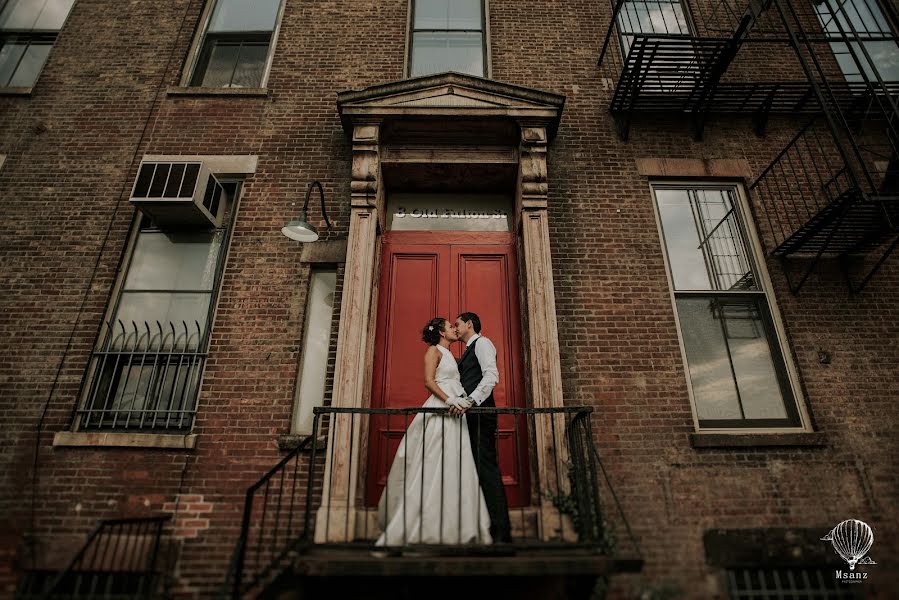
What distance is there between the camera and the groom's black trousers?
3.67 meters

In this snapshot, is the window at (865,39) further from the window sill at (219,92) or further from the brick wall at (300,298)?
the window sill at (219,92)

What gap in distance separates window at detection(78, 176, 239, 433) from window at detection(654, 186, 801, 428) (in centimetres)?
504

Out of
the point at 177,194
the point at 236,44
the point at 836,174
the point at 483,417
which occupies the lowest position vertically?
the point at 483,417

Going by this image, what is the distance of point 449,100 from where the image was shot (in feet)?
18.2

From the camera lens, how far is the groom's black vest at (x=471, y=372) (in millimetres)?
4164

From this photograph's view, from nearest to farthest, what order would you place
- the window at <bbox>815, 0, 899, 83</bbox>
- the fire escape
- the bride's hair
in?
the bride's hair < the fire escape < the window at <bbox>815, 0, 899, 83</bbox>

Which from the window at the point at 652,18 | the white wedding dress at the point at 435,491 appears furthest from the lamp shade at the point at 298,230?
the window at the point at 652,18

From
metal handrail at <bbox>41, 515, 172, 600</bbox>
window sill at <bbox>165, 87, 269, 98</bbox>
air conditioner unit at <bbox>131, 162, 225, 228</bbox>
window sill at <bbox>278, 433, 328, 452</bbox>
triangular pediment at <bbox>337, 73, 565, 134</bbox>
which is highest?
window sill at <bbox>165, 87, 269, 98</bbox>

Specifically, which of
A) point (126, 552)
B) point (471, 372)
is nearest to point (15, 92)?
point (126, 552)

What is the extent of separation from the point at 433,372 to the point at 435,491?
2.99 feet

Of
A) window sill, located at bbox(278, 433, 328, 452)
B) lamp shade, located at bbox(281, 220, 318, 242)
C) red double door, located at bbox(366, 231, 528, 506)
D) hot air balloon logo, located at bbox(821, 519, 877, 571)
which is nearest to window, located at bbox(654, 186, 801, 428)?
hot air balloon logo, located at bbox(821, 519, 877, 571)

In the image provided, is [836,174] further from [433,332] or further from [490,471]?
[490,471]

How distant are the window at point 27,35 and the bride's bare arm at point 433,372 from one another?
7.03 metres

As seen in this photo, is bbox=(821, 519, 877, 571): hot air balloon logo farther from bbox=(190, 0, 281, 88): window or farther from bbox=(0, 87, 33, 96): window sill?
bbox=(0, 87, 33, 96): window sill
